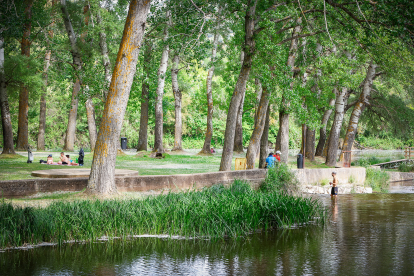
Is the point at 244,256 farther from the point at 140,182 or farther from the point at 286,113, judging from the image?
the point at 286,113

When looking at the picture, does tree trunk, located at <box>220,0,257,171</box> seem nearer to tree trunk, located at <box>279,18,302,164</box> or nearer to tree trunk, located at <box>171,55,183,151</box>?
tree trunk, located at <box>279,18,302,164</box>

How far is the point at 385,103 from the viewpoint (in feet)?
97.6

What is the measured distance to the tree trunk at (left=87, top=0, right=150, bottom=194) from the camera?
1128cm

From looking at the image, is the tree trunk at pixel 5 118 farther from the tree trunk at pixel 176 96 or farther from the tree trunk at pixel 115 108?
the tree trunk at pixel 115 108

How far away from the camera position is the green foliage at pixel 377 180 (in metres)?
23.1

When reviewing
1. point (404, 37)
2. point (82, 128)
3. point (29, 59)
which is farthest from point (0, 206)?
point (82, 128)

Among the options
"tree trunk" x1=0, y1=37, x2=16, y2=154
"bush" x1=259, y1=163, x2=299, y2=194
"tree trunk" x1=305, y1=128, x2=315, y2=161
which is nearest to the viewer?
"bush" x1=259, y1=163, x2=299, y2=194

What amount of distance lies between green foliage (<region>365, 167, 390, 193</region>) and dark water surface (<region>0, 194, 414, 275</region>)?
41.0 feet

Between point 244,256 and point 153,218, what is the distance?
2317 millimetres

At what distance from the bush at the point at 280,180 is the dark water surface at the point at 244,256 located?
15.6 feet

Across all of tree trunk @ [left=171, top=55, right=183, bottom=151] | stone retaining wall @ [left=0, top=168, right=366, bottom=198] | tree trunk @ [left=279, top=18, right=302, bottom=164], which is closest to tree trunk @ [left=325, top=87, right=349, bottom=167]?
tree trunk @ [left=279, top=18, right=302, bottom=164]

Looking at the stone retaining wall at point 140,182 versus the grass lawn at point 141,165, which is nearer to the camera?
the stone retaining wall at point 140,182

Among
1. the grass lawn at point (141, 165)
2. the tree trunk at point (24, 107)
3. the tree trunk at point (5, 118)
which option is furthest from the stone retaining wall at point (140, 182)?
the tree trunk at point (24, 107)

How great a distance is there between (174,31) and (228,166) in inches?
251
